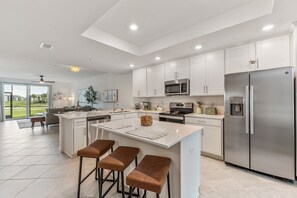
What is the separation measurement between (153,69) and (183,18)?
230cm

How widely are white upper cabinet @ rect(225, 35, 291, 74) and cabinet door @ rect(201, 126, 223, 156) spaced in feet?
4.45

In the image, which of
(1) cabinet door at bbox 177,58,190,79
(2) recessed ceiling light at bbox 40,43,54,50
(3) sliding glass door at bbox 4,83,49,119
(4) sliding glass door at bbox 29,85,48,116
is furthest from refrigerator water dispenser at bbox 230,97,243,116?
(4) sliding glass door at bbox 29,85,48,116

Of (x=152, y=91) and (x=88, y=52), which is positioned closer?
(x=88, y=52)

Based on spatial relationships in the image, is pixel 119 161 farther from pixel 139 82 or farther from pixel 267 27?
pixel 139 82

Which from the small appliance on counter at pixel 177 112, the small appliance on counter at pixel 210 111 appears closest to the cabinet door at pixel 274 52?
the small appliance on counter at pixel 210 111

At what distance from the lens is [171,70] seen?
4.08 meters

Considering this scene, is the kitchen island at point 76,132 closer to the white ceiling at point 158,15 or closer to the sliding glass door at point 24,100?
the white ceiling at point 158,15

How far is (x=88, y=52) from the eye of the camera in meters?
3.35

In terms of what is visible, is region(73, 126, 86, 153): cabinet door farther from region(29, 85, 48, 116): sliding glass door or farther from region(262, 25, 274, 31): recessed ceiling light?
region(29, 85, 48, 116): sliding glass door

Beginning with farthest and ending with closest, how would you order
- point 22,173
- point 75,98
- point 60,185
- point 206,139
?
point 75,98, point 206,139, point 22,173, point 60,185

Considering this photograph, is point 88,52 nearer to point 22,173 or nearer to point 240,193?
point 22,173

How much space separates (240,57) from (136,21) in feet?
7.35

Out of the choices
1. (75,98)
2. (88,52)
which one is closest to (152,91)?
(88,52)

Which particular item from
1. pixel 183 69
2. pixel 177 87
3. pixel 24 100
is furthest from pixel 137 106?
pixel 24 100
